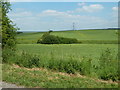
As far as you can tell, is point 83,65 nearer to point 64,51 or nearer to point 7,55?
point 7,55

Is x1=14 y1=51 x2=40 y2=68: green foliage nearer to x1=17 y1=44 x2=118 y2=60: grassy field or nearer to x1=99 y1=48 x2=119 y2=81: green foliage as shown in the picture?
x1=17 y1=44 x2=118 y2=60: grassy field

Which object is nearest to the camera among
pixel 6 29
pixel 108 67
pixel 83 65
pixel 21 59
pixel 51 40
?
pixel 108 67

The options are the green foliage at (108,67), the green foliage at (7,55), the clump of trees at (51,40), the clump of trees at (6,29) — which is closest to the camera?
the green foliage at (108,67)

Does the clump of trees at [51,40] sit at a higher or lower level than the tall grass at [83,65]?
higher

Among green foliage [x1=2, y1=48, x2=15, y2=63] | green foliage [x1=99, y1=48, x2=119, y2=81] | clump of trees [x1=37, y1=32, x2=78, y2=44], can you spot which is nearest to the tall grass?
green foliage [x1=99, y1=48, x2=119, y2=81]

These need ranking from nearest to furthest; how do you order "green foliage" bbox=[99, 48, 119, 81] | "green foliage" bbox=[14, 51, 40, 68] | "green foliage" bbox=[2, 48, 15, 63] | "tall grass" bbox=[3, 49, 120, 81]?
"green foliage" bbox=[99, 48, 119, 81] → "tall grass" bbox=[3, 49, 120, 81] → "green foliage" bbox=[14, 51, 40, 68] → "green foliage" bbox=[2, 48, 15, 63]

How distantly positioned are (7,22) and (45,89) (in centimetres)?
893

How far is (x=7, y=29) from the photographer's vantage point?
13961 mm

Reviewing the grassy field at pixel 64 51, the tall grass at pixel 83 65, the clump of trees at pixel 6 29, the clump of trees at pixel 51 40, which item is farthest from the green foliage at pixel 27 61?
the clump of trees at pixel 51 40

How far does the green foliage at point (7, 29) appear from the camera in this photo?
44.5ft

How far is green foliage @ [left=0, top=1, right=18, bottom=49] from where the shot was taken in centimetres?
1357

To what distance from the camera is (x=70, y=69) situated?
28.6 ft

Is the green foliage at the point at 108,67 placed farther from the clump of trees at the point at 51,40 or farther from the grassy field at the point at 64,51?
the clump of trees at the point at 51,40

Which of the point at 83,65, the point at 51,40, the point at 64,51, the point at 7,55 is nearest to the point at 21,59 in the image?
the point at 7,55
